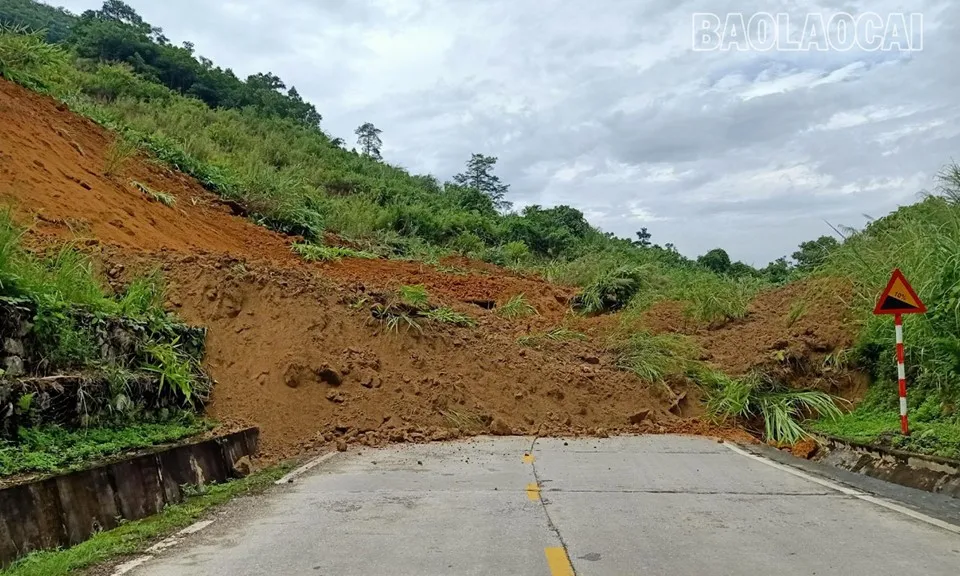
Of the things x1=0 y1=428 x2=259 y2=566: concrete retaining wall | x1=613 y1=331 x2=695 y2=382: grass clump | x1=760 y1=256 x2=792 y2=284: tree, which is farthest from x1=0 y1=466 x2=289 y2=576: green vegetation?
x1=760 y1=256 x2=792 y2=284: tree

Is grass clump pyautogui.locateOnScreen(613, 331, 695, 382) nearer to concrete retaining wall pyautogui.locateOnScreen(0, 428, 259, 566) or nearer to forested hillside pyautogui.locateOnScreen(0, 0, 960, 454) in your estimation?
forested hillside pyautogui.locateOnScreen(0, 0, 960, 454)

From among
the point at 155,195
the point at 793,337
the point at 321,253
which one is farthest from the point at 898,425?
the point at 155,195

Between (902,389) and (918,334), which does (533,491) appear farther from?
(918,334)

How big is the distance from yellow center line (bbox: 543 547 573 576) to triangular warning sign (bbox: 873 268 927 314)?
21.6 feet

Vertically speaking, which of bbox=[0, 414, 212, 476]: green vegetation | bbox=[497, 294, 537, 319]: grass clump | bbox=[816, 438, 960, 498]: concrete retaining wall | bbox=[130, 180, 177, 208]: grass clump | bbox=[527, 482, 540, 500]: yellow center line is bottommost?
bbox=[816, 438, 960, 498]: concrete retaining wall

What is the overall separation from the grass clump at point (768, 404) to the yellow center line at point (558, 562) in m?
7.44

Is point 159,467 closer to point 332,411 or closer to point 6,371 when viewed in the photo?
point 6,371

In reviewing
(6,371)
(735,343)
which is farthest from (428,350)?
(6,371)

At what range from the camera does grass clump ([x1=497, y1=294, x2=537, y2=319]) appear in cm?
1883

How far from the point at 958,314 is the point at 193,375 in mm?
10052

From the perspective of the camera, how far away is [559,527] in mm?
5754

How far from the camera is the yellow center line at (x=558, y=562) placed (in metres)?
4.53

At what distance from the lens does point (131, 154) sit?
20.2m

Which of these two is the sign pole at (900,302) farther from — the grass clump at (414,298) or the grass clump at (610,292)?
the grass clump at (610,292)
